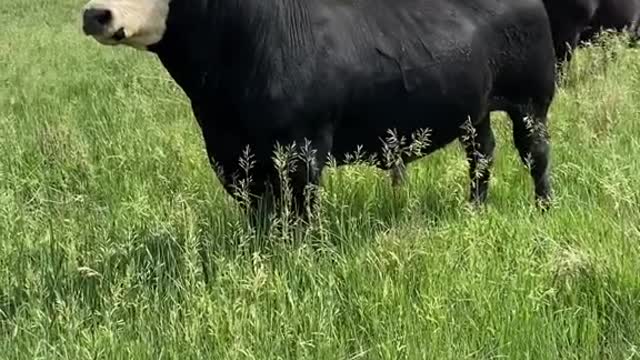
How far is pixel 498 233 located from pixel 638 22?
525 centimetres

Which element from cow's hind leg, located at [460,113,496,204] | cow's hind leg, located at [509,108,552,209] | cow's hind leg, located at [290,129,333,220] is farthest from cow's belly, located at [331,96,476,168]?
cow's hind leg, located at [509,108,552,209]

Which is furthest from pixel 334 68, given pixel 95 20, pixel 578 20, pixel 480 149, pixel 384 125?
pixel 578 20

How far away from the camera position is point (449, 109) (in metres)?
A: 4.20

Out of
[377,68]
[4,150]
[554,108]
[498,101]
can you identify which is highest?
[377,68]

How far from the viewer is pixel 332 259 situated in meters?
3.45

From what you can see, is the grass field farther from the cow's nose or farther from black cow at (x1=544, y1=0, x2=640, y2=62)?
black cow at (x1=544, y1=0, x2=640, y2=62)

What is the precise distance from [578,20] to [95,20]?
Result: 5.07 m

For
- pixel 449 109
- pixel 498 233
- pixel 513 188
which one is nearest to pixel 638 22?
pixel 513 188

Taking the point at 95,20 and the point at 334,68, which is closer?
the point at 95,20

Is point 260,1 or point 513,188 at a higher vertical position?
point 260,1

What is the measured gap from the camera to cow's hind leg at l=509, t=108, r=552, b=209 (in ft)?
14.9

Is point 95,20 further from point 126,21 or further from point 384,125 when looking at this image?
point 384,125

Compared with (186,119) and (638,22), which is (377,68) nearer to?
(186,119)

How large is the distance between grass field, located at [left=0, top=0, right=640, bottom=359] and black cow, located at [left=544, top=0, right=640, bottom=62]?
1.69m
